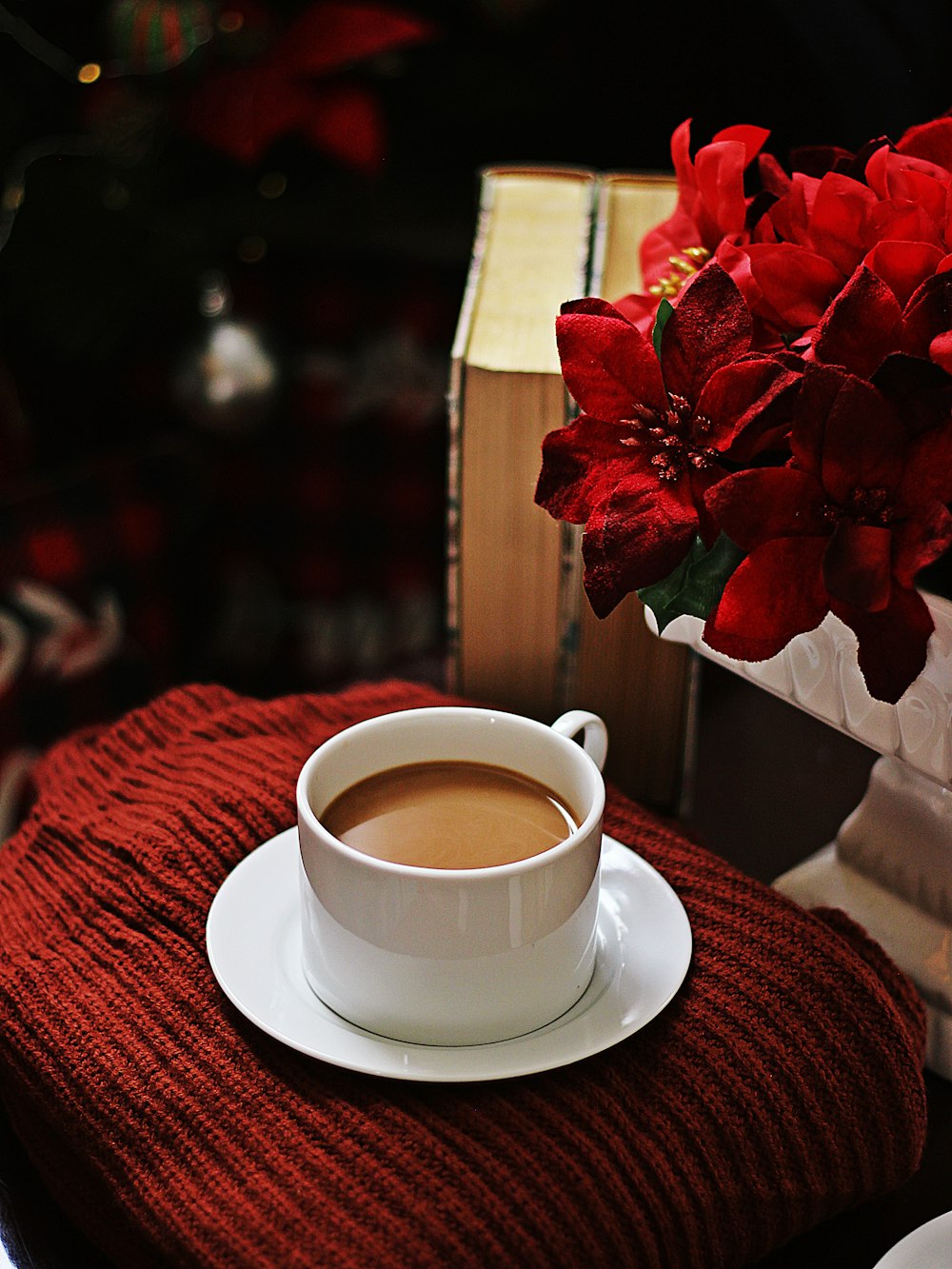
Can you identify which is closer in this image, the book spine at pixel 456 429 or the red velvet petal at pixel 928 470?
the red velvet petal at pixel 928 470

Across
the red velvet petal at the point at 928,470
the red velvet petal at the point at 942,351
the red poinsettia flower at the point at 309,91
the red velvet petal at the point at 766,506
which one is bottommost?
the red velvet petal at the point at 766,506

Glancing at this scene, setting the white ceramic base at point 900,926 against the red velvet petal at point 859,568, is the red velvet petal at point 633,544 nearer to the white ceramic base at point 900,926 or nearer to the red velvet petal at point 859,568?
the red velvet petal at point 859,568

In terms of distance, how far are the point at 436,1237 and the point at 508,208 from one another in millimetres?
394

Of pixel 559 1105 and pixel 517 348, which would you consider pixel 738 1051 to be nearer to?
pixel 559 1105

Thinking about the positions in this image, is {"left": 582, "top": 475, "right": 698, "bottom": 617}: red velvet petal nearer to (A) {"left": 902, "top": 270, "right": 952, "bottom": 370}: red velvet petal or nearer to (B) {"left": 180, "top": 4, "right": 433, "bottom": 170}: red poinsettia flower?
(A) {"left": 902, "top": 270, "right": 952, "bottom": 370}: red velvet petal

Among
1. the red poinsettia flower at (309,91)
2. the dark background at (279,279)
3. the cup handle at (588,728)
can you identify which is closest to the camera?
the cup handle at (588,728)

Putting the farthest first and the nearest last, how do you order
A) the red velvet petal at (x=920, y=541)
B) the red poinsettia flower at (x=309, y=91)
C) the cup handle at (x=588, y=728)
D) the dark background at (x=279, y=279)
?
the red poinsettia flower at (x=309, y=91) < the dark background at (x=279, y=279) < the cup handle at (x=588, y=728) < the red velvet petal at (x=920, y=541)

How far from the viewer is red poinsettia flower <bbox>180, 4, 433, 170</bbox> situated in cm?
83

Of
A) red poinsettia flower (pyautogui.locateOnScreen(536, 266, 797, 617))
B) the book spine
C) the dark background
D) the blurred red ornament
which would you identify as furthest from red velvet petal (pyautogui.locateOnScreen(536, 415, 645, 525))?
the blurred red ornament

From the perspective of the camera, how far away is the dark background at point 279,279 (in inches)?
26.6

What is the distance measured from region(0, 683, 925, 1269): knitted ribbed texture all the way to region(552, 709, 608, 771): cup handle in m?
0.05

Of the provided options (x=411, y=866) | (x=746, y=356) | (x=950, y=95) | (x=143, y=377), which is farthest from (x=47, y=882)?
(x=143, y=377)

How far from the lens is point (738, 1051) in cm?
34

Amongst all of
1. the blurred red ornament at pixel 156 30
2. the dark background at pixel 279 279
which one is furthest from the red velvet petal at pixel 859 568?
the blurred red ornament at pixel 156 30
